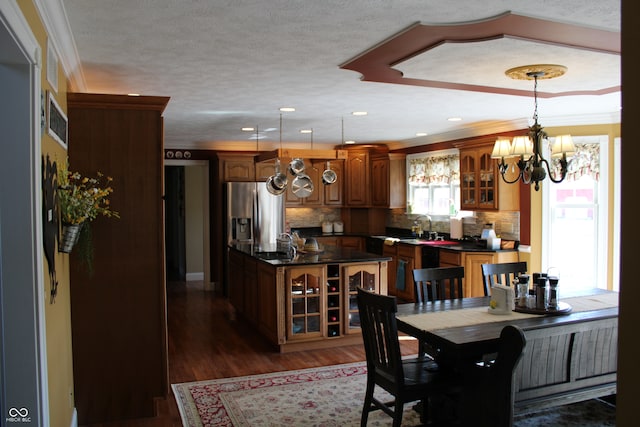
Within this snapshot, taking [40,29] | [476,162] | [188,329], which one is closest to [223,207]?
[188,329]

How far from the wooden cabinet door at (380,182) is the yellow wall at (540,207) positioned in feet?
9.34

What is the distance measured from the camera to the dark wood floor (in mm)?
4429

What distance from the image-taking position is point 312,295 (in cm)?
528

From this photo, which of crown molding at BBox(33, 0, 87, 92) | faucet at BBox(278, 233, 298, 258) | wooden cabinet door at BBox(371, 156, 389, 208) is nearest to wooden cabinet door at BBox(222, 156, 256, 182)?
wooden cabinet door at BBox(371, 156, 389, 208)

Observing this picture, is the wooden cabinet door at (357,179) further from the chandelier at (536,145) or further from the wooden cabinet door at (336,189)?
the chandelier at (536,145)

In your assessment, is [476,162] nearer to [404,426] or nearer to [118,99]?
[404,426]

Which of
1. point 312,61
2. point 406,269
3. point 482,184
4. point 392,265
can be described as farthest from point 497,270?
point 392,265

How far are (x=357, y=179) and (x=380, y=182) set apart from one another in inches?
18.3

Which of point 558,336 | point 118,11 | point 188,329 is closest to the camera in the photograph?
point 118,11

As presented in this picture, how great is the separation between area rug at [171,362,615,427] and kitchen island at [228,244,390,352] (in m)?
0.70

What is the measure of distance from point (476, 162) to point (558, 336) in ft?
13.2

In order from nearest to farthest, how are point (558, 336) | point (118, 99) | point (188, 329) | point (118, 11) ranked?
point (118, 11) < point (558, 336) < point (118, 99) < point (188, 329)

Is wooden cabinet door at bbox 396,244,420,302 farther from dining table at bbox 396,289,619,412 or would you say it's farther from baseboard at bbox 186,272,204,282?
baseboard at bbox 186,272,204,282

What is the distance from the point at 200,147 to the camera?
8711 millimetres
